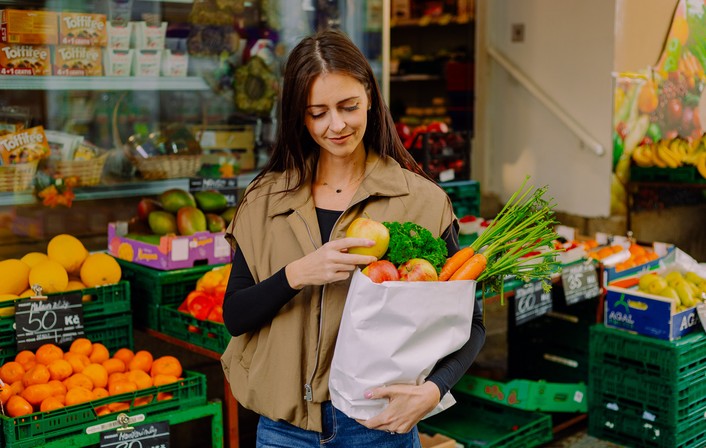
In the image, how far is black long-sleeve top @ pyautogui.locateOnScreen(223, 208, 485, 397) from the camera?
1911mm

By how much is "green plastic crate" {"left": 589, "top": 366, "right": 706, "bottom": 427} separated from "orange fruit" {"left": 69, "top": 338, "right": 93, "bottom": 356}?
2.47 meters

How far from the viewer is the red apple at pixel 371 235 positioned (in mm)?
1842

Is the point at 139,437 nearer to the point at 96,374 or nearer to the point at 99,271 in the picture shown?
the point at 96,374

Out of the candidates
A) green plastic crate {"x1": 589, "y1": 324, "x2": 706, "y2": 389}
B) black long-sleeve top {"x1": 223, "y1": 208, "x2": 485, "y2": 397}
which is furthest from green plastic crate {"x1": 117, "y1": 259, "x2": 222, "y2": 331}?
green plastic crate {"x1": 589, "y1": 324, "x2": 706, "y2": 389}

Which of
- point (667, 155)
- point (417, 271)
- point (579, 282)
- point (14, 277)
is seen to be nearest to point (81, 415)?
point (14, 277)

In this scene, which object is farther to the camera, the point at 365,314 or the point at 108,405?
the point at 108,405

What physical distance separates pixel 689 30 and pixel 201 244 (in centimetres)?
522

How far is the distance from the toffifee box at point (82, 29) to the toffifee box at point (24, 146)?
1.54 feet

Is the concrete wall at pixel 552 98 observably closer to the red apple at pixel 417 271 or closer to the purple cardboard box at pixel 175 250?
the purple cardboard box at pixel 175 250

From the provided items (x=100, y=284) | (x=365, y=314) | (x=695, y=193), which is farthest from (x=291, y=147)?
(x=695, y=193)

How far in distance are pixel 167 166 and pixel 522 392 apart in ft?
7.09

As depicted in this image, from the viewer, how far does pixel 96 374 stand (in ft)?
9.84

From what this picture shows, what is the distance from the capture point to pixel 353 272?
6.14 ft

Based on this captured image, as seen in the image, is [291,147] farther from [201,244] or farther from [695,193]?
[695,193]
